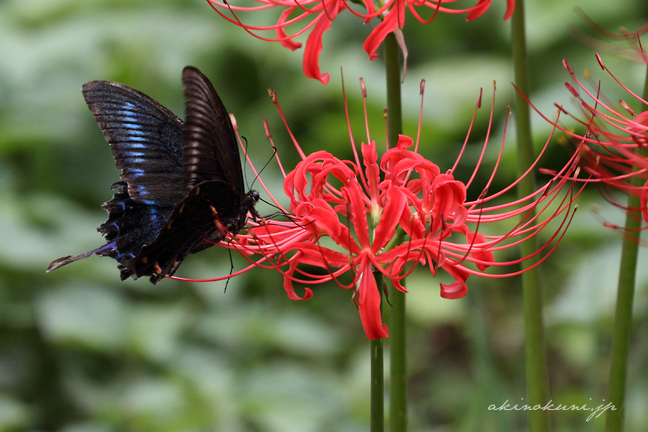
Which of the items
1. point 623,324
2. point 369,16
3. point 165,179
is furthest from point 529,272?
point 165,179

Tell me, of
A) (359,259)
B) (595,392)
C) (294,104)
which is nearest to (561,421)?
(595,392)

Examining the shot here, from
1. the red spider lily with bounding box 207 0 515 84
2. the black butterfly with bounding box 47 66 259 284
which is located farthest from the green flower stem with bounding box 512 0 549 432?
the black butterfly with bounding box 47 66 259 284

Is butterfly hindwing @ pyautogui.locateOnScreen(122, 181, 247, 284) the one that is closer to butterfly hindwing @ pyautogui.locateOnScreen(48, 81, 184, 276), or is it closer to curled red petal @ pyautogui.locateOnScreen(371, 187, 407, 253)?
butterfly hindwing @ pyautogui.locateOnScreen(48, 81, 184, 276)

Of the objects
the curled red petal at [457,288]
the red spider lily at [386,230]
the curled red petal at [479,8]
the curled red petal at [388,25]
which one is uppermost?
the curled red petal at [479,8]

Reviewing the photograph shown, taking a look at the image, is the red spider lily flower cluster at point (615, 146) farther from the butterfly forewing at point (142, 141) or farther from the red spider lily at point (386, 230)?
the butterfly forewing at point (142, 141)

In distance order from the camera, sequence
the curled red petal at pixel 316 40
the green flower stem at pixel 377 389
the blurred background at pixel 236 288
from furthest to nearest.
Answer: the blurred background at pixel 236 288, the curled red petal at pixel 316 40, the green flower stem at pixel 377 389

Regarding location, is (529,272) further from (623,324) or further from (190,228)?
(190,228)

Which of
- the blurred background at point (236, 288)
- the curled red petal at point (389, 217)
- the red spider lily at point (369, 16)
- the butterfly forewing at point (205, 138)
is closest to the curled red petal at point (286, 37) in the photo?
the red spider lily at point (369, 16)
